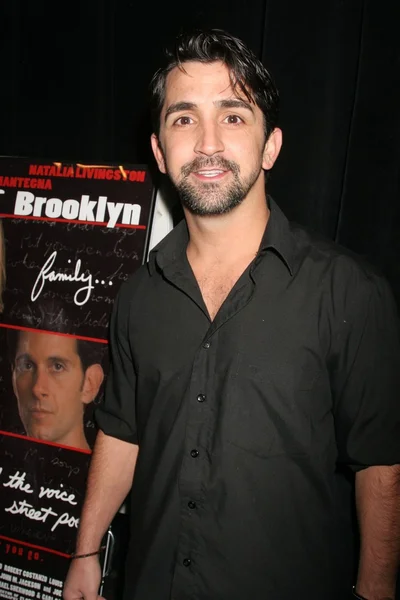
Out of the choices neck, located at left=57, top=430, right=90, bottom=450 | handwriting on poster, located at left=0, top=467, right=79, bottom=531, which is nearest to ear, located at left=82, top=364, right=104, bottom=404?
neck, located at left=57, top=430, right=90, bottom=450

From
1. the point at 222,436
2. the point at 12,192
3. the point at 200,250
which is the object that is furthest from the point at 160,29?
the point at 222,436

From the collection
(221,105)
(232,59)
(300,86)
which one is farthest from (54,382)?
(300,86)

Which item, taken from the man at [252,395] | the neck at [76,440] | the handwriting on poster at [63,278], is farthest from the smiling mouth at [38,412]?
the man at [252,395]

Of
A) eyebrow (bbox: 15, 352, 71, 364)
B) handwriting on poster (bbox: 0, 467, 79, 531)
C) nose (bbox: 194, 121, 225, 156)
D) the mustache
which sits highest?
nose (bbox: 194, 121, 225, 156)

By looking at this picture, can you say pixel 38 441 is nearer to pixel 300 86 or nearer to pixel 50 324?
pixel 50 324

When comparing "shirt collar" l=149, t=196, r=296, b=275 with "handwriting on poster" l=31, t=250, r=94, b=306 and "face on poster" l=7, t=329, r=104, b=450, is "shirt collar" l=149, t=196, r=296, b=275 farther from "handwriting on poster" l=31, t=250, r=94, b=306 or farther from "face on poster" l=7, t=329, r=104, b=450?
"face on poster" l=7, t=329, r=104, b=450

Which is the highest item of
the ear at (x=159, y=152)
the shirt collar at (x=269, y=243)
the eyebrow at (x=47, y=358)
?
the ear at (x=159, y=152)

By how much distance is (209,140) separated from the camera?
1166mm

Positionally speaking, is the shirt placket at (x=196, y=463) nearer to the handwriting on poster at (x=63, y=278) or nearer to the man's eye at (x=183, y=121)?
the man's eye at (x=183, y=121)

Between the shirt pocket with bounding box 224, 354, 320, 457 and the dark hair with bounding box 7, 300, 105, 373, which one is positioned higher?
the dark hair with bounding box 7, 300, 105, 373

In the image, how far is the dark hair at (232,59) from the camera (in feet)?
3.98

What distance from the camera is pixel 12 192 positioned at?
1665 mm

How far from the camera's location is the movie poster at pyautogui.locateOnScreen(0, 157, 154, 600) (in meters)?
1.55

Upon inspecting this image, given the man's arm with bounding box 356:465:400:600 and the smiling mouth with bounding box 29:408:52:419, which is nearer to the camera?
the man's arm with bounding box 356:465:400:600
